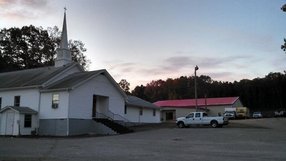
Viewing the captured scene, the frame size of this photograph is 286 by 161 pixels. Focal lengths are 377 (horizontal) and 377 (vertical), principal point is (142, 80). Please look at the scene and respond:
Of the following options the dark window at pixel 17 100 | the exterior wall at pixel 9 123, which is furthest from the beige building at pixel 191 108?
the exterior wall at pixel 9 123

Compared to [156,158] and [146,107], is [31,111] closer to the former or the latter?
[146,107]

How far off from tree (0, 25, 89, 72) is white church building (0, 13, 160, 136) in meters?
31.1

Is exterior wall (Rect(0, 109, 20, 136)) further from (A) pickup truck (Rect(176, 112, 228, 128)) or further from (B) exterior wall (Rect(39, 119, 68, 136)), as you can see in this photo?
(A) pickup truck (Rect(176, 112, 228, 128))

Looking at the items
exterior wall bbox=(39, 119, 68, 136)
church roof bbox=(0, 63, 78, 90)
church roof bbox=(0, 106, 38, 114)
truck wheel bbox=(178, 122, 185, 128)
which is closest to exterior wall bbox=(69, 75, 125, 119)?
exterior wall bbox=(39, 119, 68, 136)

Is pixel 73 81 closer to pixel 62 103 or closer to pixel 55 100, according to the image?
pixel 55 100

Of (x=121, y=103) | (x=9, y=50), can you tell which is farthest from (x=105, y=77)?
(x=9, y=50)

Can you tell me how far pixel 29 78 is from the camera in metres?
41.7

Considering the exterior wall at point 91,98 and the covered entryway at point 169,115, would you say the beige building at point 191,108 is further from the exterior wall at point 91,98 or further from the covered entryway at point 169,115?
the exterior wall at point 91,98

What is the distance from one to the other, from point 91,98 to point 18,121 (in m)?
7.32

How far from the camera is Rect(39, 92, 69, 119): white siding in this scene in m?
35.5

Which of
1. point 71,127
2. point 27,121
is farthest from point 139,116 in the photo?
point 27,121

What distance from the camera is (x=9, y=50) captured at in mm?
73938

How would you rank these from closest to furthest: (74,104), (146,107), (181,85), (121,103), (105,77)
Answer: (74,104) < (105,77) < (121,103) < (146,107) < (181,85)

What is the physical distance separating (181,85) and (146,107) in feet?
251
